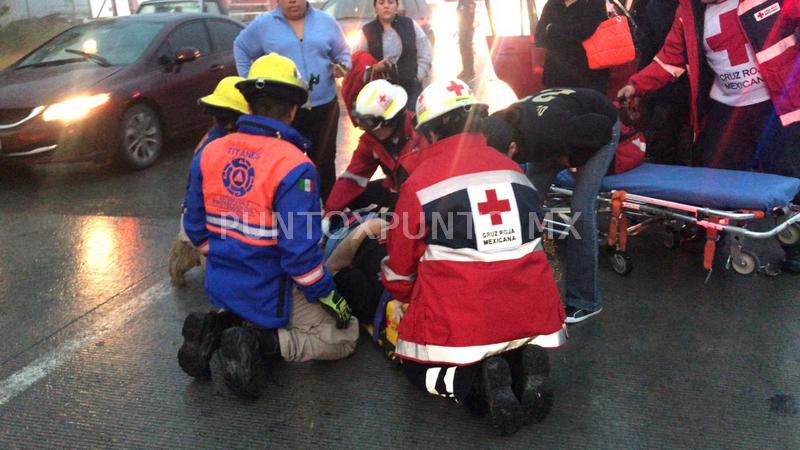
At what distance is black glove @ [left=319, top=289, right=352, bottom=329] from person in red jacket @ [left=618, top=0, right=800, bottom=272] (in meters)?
2.33

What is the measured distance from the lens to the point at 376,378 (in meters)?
3.22

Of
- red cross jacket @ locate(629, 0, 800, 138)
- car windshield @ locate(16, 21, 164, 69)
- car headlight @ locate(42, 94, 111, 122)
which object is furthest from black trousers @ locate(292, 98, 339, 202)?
car windshield @ locate(16, 21, 164, 69)

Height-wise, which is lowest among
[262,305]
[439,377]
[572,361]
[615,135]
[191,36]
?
[572,361]

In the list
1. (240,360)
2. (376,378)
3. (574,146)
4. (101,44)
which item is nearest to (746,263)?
(574,146)

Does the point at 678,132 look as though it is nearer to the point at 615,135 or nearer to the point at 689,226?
the point at 689,226

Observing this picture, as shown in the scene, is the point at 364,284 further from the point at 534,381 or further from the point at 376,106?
the point at 534,381

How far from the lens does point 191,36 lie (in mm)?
8000

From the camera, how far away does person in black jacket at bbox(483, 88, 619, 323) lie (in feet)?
10.3

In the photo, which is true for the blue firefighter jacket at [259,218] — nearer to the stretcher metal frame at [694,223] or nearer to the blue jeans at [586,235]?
the blue jeans at [586,235]

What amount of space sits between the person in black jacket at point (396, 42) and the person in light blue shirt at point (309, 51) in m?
0.62

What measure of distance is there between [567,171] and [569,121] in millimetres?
1269

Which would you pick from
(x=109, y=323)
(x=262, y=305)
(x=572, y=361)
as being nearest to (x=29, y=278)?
(x=109, y=323)

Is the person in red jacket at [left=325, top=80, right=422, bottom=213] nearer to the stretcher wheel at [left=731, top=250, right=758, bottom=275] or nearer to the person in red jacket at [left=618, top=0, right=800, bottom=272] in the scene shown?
the person in red jacket at [left=618, top=0, right=800, bottom=272]

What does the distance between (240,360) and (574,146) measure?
1.86 metres
